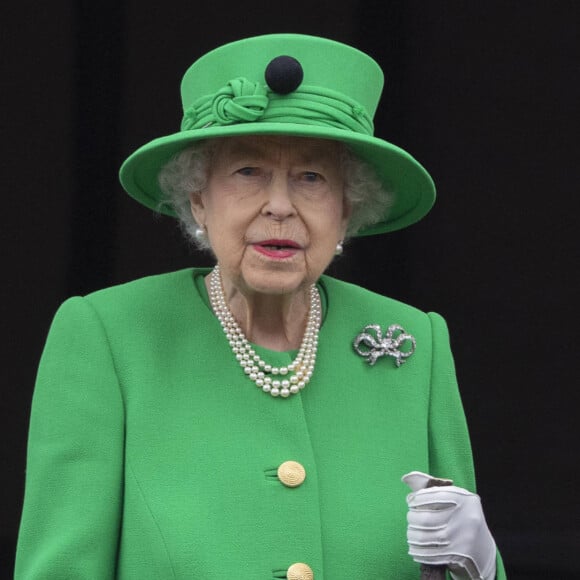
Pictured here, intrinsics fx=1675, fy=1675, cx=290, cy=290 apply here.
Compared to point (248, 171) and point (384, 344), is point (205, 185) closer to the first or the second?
point (248, 171)

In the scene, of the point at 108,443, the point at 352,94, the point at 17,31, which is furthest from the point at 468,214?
the point at 108,443

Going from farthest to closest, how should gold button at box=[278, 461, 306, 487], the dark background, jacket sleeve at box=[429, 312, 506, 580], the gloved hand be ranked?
the dark background, jacket sleeve at box=[429, 312, 506, 580], gold button at box=[278, 461, 306, 487], the gloved hand

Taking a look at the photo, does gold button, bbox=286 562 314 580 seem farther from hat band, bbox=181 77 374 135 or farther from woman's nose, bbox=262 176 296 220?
hat band, bbox=181 77 374 135

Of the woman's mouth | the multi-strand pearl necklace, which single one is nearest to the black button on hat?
the woman's mouth

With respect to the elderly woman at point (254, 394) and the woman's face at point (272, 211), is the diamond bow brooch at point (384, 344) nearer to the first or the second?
the elderly woman at point (254, 394)

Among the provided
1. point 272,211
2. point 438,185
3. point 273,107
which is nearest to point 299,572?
point 272,211

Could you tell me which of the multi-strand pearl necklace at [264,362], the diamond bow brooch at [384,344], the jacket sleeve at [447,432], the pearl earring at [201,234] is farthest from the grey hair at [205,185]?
the jacket sleeve at [447,432]

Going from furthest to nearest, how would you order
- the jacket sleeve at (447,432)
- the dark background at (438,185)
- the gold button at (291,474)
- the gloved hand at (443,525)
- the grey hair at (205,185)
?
the dark background at (438,185) → the jacket sleeve at (447,432) → the grey hair at (205,185) → the gold button at (291,474) → the gloved hand at (443,525)

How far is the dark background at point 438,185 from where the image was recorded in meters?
5.16

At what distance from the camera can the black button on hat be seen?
11.0 feet

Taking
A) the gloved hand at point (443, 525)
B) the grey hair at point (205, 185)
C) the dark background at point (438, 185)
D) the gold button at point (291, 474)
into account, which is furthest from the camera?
the dark background at point (438, 185)

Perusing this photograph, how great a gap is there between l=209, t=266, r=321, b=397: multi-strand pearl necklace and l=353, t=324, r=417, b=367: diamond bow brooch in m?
0.11

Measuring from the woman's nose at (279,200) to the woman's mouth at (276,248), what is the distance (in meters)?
0.05

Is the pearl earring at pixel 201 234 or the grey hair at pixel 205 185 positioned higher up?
the grey hair at pixel 205 185
